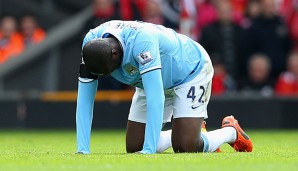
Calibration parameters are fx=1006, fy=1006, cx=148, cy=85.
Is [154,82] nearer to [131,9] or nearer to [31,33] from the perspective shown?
[131,9]

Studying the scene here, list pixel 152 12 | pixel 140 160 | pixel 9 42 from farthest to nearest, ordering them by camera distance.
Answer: pixel 9 42 → pixel 152 12 → pixel 140 160

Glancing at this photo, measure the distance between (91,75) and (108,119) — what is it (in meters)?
8.80

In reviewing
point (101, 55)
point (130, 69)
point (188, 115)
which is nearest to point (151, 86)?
point (130, 69)

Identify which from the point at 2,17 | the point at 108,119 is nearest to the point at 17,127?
the point at 108,119

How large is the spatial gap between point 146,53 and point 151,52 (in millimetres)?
54

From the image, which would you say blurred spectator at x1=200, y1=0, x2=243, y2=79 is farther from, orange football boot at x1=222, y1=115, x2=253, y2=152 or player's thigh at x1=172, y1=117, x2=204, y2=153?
player's thigh at x1=172, y1=117, x2=204, y2=153

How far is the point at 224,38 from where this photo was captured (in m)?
19.5

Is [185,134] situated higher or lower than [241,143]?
higher

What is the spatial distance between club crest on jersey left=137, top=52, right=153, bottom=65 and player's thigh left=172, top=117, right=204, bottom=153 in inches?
49.4

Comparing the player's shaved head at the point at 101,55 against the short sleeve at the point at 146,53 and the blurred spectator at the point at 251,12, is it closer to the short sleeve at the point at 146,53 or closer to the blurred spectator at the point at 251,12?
the short sleeve at the point at 146,53

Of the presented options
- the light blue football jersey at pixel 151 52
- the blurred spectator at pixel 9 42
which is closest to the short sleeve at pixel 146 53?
the light blue football jersey at pixel 151 52

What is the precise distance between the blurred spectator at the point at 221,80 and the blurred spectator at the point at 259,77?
27 centimetres

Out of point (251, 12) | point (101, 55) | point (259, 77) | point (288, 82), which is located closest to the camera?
point (101, 55)

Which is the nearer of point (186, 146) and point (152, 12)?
point (186, 146)
